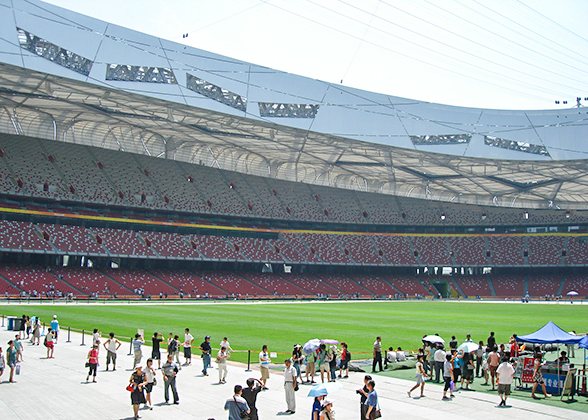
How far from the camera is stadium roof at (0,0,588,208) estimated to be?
4400cm

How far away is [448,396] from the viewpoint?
16.2m

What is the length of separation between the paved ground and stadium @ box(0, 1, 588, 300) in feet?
99.1

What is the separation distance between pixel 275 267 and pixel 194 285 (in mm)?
15343

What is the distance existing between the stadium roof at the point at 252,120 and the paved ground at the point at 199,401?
99.0ft

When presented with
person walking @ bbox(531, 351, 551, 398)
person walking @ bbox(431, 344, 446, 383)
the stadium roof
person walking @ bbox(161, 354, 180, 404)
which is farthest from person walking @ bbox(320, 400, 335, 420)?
the stadium roof

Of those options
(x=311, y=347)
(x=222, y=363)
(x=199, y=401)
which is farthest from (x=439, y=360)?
(x=199, y=401)

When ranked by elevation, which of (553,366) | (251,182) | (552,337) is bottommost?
(553,366)

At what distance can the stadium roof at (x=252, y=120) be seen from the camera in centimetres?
4400

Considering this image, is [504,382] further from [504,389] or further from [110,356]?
[110,356]

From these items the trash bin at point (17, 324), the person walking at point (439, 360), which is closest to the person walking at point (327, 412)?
the person walking at point (439, 360)

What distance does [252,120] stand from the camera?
54.7 metres

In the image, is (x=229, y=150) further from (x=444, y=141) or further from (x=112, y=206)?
(x=444, y=141)

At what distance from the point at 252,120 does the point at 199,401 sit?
137 ft

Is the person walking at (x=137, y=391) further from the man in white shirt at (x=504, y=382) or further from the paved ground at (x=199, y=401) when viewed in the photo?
the man in white shirt at (x=504, y=382)
